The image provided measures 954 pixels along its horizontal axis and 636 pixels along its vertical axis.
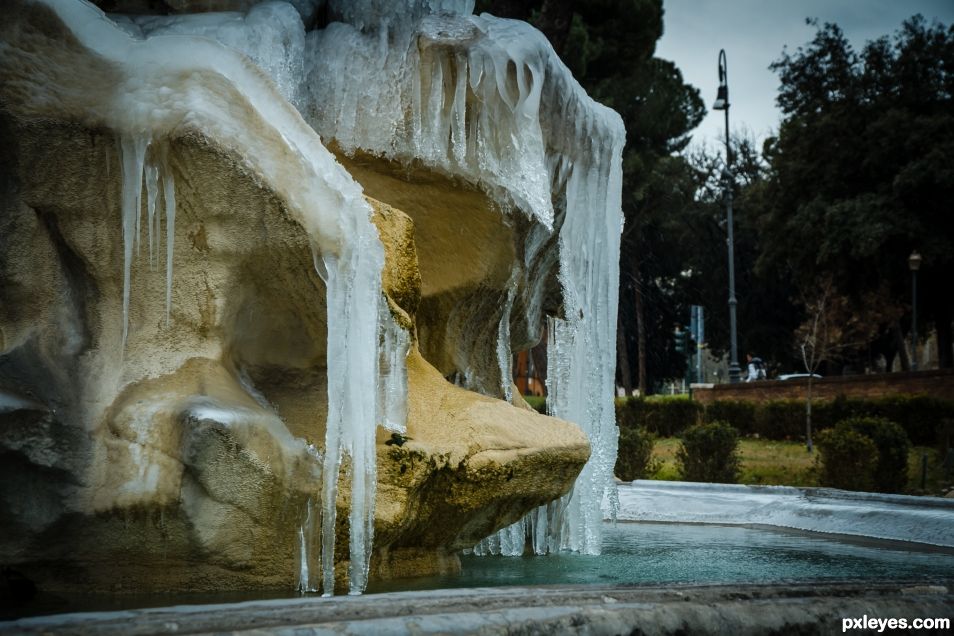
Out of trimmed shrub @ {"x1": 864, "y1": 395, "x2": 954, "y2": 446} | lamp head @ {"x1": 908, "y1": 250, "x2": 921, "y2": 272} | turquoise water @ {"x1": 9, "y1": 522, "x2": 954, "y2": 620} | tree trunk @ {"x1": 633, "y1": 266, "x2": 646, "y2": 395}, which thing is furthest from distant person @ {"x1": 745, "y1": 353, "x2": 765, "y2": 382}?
turquoise water @ {"x1": 9, "y1": 522, "x2": 954, "y2": 620}

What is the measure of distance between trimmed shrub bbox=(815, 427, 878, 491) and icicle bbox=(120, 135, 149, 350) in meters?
10.5

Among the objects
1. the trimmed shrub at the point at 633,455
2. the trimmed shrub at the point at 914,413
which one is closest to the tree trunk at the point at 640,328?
the trimmed shrub at the point at 914,413

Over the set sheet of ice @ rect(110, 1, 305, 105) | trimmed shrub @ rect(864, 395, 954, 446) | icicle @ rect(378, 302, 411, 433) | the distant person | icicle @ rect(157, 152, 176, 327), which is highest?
sheet of ice @ rect(110, 1, 305, 105)

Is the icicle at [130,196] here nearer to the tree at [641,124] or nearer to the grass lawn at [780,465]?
the tree at [641,124]

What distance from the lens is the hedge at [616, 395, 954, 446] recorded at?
1914 centimetres

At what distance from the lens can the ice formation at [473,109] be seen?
5512mm

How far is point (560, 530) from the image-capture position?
6.47 m

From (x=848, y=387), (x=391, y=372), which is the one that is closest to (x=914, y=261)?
(x=848, y=387)

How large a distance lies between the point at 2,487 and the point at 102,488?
1.16ft

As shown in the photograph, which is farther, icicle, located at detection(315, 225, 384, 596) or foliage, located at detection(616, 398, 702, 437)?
foliage, located at detection(616, 398, 702, 437)

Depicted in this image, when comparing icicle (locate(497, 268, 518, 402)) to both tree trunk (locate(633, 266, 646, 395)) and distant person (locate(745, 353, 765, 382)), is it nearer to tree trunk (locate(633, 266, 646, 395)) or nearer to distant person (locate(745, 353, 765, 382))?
tree trunk (locate(633, 266, 646, 395))

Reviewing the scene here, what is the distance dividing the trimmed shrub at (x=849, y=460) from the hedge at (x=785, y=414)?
16.7 feet

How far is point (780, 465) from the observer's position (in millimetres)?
16484

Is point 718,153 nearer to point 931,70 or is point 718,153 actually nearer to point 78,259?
point 931,70
